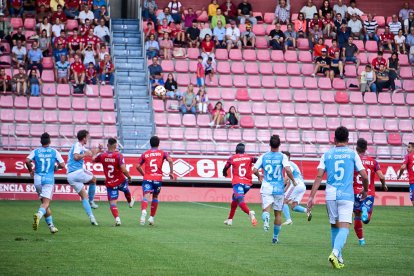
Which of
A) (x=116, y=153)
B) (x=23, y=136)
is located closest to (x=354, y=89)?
(x=23, y=136)

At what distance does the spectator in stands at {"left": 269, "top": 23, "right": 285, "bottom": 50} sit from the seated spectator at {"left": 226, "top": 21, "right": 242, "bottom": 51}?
4.61ft

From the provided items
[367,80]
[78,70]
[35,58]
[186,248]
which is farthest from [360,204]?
[367,80]

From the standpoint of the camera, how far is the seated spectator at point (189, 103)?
116 ft

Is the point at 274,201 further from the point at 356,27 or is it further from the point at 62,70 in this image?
the point at 356,27

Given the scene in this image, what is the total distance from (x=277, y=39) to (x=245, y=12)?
217 cm

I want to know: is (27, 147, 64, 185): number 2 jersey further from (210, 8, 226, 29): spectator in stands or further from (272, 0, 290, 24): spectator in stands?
(272, 0, 290, 24): spectator in stands

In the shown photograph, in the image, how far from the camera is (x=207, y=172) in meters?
32.9

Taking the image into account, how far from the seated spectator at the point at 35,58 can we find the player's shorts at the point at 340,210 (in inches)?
906

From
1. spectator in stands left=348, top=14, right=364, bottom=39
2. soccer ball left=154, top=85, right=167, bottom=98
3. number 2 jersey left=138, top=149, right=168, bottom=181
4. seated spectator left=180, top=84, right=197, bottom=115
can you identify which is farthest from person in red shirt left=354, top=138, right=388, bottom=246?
spectator in stands left=348, top=14, right=364, bottom=39

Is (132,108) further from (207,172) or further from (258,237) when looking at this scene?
(258,237)

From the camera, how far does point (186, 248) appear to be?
54.0 ft

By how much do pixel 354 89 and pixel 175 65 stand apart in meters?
7.50

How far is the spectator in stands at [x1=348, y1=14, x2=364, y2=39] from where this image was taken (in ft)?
133

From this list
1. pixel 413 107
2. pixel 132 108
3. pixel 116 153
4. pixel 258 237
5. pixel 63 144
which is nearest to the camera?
pixel 258 237
